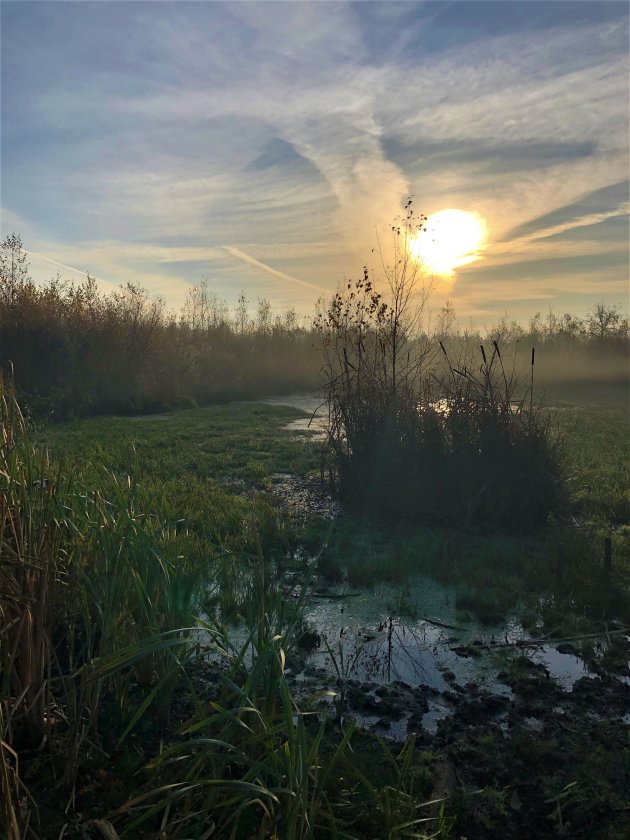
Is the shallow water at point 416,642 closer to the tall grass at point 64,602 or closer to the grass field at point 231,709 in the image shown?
the grass field at point 231,709

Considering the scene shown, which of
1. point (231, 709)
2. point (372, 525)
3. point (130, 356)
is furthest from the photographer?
point (130, 356)

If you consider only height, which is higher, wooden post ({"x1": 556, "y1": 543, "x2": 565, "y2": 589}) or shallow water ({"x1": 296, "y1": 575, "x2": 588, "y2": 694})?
wooden post ({"x1": 556, "y1": 543, "x2": 565, "y2": 589})

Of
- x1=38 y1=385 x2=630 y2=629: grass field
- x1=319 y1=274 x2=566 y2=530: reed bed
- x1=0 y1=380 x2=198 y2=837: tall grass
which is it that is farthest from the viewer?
x1=319 y1=274 x2=566 y2=530: reed bed

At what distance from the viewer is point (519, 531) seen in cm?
636

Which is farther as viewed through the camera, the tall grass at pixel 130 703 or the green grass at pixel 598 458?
the green grass at pixel 598 458

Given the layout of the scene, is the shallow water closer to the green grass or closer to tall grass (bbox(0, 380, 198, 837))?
tall grass (bbox(0, 380, 198, 837))

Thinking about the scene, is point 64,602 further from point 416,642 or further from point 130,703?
point 416,642

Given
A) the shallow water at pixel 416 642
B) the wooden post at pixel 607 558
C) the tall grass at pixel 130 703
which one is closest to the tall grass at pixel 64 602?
the tall grass at pixel 130 703

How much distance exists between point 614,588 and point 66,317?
16595 mm

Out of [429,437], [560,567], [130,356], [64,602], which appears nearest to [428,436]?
[429,437]

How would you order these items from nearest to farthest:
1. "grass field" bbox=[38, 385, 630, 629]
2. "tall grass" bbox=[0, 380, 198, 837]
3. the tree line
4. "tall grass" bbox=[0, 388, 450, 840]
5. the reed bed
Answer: "tall grass" bbox=[0, 388, 450, 840], "tall grass" bbox=[0, 380, 198, 837], "grass field" bbox=[38, 385, 630, 629], the reed bed, the tree line

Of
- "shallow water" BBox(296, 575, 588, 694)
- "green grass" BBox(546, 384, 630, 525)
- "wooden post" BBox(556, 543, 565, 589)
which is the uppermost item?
"green grass" BBox(546, 384, 630, 525)

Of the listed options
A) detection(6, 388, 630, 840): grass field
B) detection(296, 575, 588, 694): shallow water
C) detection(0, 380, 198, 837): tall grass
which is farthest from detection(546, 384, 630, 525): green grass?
detection(0, 380, 198, 837): tall grass

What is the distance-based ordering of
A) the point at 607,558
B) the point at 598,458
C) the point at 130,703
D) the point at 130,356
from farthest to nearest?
1. the point at 130,356
2. the point at 598,458
3. the point at 607,558
4. the point at 130,703
